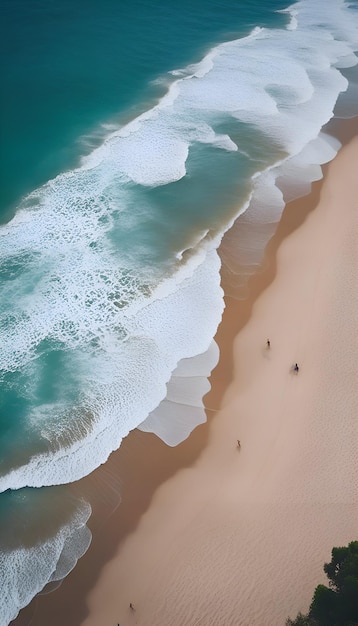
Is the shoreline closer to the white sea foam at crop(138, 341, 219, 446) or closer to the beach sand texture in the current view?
the beach sand texture

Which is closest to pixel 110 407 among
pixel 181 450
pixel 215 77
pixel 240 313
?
pixel 181 450

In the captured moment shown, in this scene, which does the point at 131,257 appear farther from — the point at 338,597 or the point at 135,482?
the point at 338,597

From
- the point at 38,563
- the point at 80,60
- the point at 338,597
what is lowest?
the point at 38,563

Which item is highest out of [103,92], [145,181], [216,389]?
[103,92]

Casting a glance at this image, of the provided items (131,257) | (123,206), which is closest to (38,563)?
(131,257)

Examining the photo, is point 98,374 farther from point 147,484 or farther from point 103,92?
point 103,92

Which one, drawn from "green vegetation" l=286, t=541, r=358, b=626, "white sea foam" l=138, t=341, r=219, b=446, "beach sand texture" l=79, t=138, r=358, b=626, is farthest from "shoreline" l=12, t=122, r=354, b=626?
"green vegetation" l=286, t=541, r=358, b=626

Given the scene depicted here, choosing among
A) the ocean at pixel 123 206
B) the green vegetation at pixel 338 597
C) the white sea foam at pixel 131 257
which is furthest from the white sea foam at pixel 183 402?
the green vegetation at pixel 338 597
